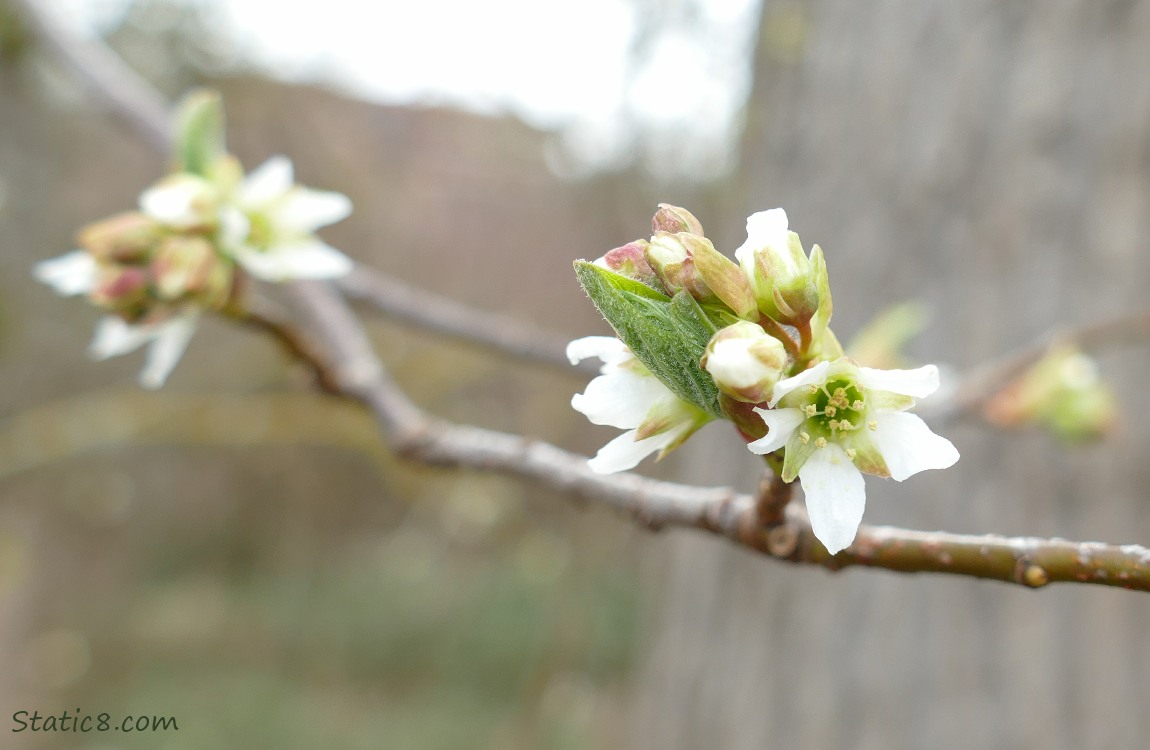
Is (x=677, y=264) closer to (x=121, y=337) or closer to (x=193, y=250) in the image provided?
(x=193, y=250)

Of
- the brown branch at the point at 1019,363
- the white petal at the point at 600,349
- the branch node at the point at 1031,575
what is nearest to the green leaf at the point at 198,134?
the white petal at the point at 600,349

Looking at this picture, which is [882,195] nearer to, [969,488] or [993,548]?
[969,488]

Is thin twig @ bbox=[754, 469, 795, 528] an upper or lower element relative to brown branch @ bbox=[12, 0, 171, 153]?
lower

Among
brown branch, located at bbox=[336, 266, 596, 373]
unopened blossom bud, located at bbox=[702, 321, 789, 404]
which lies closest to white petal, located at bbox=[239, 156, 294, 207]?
brown branch, located at bbox=[336, 266, 596, 373]

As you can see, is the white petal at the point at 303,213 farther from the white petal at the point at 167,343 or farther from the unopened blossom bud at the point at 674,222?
the unopened blossom bud at the point at 674,222

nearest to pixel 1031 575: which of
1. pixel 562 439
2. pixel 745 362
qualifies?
pixel 745 362

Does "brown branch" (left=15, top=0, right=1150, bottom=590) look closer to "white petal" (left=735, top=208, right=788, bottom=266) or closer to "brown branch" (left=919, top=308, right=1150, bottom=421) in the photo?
"brown branch" (left=919, top=308, right=1150, bottom=421)

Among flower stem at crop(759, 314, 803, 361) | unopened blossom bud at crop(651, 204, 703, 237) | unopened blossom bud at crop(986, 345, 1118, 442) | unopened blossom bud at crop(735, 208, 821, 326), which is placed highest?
unopened blossom bud at crop(986, 345, 1118, 442)
